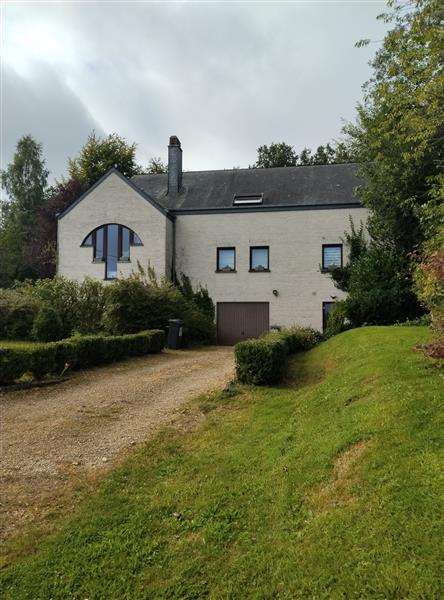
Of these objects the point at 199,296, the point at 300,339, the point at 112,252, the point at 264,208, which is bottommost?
the point at 300,339

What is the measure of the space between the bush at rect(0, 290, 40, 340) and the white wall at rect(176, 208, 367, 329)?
6990mm

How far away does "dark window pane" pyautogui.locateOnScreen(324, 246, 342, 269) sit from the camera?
69.6ft

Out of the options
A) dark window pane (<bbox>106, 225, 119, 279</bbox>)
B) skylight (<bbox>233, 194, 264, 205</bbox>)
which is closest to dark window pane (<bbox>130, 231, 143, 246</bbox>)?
dark window pane (<bbox>106, 225, 119, 279</bbox>)

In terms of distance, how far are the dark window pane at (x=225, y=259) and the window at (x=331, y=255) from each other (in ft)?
14.0

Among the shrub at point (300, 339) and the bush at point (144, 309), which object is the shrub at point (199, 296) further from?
the shrub at point (300, 339)

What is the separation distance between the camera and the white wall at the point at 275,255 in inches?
833

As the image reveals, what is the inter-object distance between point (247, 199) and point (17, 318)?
11.7 metres

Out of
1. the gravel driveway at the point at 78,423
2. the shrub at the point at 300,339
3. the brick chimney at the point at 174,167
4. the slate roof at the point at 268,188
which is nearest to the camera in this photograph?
the gravel driveway at the point at 78,423

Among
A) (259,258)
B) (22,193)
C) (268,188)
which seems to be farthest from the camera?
(22,193)

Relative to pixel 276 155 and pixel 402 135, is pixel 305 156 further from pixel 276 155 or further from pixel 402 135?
pixel 402 135

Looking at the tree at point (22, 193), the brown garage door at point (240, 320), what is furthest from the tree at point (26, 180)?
the brown garage door at point (240, 320)

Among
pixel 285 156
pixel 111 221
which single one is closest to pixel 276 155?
pixel 285 156

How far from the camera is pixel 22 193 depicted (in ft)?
140

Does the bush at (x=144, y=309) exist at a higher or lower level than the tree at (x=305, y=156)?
lower
